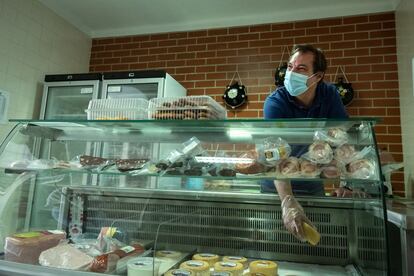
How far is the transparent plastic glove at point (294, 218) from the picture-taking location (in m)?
1.12

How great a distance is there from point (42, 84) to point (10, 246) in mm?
2583

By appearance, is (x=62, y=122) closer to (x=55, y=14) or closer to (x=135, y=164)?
(x=135, y=164)

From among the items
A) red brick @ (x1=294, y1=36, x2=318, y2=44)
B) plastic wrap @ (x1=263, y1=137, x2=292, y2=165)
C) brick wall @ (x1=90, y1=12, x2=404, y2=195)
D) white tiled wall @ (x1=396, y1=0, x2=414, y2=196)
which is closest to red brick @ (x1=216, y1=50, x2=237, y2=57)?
brick wall @ (x1=90, y1=12, x2=404, y2=195)

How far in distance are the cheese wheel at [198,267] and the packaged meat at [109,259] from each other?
24 cm

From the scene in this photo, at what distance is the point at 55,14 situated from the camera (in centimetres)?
354

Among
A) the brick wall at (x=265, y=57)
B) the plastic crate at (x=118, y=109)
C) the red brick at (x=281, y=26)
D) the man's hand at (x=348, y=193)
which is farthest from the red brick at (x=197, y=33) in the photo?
the man's hand at (x=348, y=193)

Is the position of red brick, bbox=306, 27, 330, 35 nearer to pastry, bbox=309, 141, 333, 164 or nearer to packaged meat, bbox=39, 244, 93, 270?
pastry, bbox=309, 141, 333, 164

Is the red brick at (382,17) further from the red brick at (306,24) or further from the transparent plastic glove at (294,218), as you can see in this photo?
the transparent plastic glove at (294,218)

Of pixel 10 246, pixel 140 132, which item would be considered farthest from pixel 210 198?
pixel 10 246

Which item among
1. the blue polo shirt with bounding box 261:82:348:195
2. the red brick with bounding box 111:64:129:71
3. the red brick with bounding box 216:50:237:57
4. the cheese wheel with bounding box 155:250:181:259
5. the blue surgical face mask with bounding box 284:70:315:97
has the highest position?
the red brick with bounding box 216:50:237:57

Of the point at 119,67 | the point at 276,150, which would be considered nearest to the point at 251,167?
the point at 276,150

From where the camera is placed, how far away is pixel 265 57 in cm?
353

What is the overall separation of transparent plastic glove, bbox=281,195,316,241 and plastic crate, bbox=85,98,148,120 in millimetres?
763

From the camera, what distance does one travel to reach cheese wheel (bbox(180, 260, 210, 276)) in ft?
3.77
